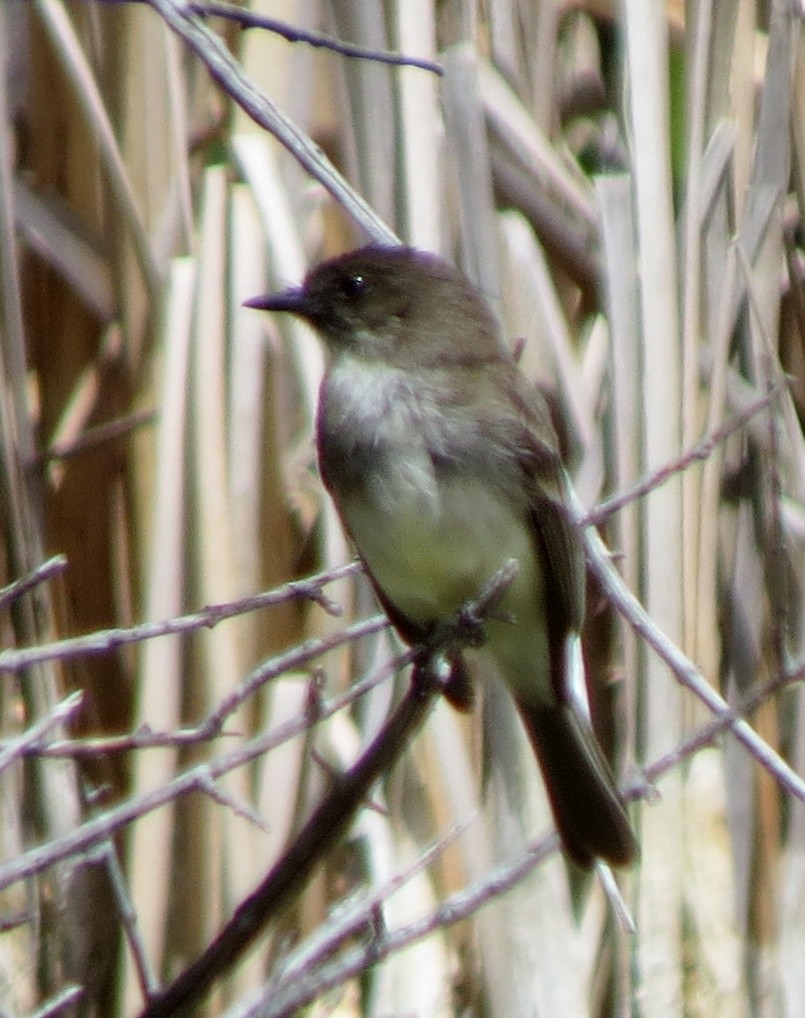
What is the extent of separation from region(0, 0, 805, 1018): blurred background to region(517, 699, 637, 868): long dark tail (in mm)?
43

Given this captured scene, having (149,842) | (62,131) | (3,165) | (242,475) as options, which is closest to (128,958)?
(149,842)

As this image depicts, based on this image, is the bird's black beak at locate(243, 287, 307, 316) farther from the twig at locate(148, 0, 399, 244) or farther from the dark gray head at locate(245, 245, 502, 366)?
the twig at locate(148, 0, 399, 244)

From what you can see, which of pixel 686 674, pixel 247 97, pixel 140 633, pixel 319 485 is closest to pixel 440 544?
pixel 319 485

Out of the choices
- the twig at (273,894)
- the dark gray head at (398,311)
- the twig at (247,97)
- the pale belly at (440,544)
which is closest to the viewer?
the twig at (273,894)

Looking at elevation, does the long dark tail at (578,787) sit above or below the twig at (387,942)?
below

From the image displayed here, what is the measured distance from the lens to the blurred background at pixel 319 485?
2.13 metres

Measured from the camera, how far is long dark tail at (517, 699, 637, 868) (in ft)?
6.96

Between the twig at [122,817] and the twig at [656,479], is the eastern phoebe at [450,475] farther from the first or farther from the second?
the twig at [122,817]

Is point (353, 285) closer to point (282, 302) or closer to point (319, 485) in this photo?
point (282, 302)

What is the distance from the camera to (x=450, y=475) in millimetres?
2115

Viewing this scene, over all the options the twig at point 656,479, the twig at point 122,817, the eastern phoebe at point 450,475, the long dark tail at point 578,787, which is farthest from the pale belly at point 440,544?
the twig at point 122,817

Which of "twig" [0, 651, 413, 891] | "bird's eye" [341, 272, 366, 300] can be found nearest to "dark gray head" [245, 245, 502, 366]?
"bird's eye" [341, 272, 366, 300]

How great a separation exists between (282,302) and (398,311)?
228mm

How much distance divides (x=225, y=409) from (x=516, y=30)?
751 millimetres
